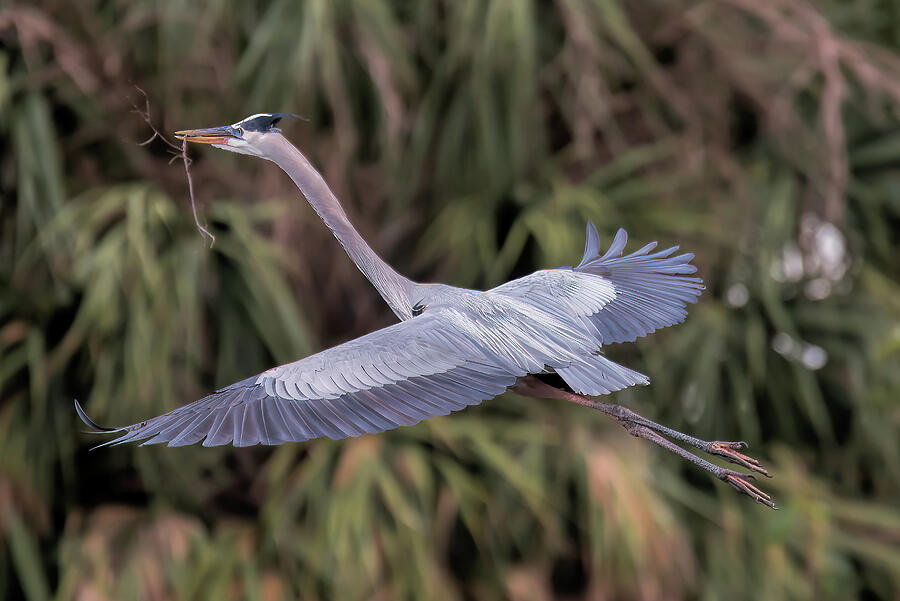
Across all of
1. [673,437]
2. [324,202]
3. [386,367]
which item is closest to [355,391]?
[386,367]

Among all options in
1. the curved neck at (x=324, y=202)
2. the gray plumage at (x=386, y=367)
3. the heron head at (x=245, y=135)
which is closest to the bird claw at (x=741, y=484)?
the gray plumage at (x=386, y=367)

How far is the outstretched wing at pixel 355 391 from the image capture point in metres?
1.19

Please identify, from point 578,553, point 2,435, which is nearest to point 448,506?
point 578,553

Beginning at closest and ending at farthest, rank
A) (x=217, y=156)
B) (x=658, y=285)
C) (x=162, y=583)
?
(x=658, y=285) < (x=162, y=583) < (x=217, y=156)

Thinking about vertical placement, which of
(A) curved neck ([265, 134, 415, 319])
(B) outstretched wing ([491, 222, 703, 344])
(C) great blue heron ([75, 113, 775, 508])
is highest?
(A) curved neck ([265, 134, 415, 319])

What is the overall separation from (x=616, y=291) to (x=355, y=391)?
0.49 metres

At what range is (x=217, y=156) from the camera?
379 centimetres

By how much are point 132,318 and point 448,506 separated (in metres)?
1.08

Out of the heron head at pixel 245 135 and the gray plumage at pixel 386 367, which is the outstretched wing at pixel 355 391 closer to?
the gray plumage at pixel 386 367

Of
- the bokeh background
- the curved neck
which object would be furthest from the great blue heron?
the bokeh background

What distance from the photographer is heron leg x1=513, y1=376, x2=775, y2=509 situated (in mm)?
1359

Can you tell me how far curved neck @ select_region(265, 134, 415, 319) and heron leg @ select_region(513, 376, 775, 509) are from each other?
23 centimetres

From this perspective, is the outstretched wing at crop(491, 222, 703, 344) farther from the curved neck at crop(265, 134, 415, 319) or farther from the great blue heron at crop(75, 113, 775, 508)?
the curved neck at crop(265, 134, 415, 319)

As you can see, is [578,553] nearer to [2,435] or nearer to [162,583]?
[162,583]
